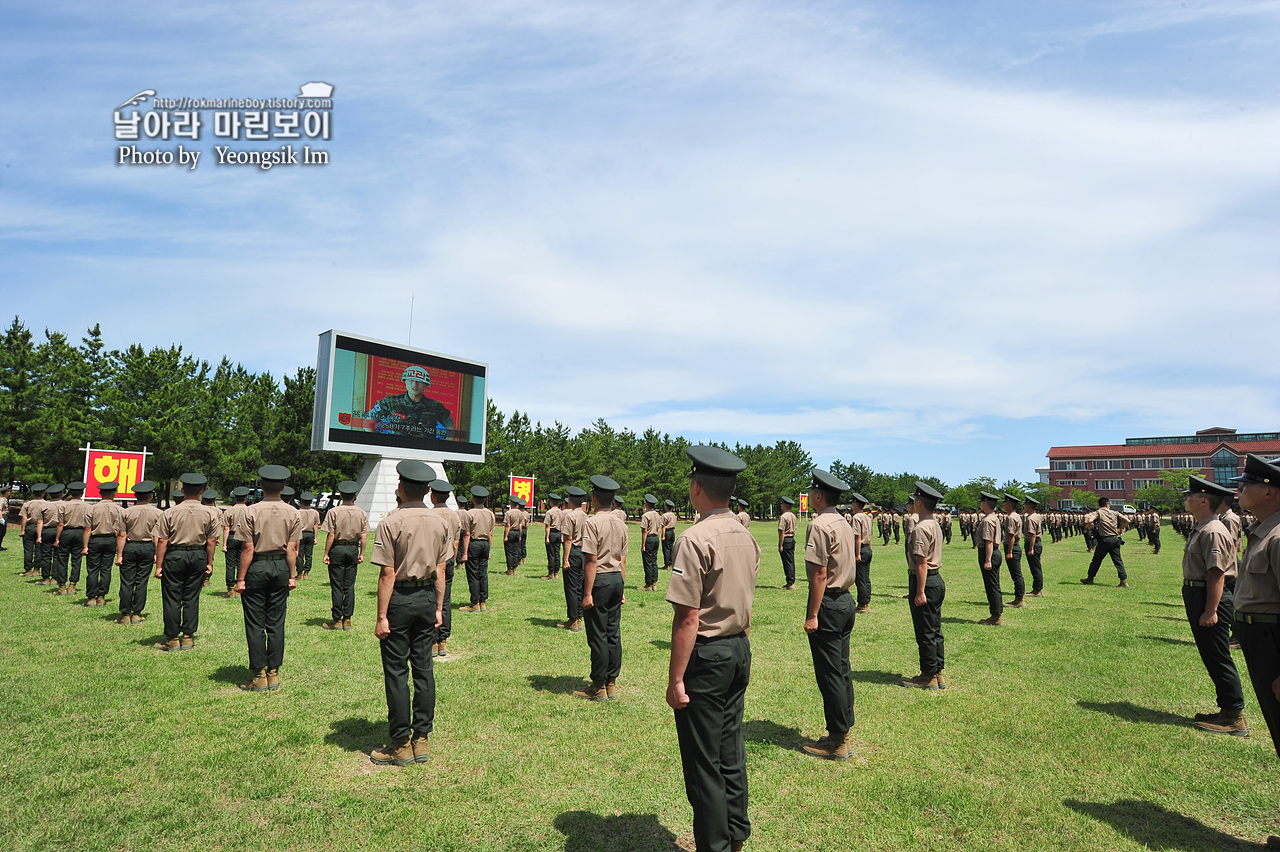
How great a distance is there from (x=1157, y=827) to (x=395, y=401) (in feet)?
116

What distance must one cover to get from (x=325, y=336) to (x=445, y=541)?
30.8m

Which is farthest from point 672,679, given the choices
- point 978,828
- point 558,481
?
point 558,481

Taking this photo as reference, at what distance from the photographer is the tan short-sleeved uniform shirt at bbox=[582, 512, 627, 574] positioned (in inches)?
309

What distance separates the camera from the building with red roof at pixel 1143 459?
369 feet

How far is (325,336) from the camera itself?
32906 millimetres

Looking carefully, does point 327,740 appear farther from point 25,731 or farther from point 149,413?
point 149,413

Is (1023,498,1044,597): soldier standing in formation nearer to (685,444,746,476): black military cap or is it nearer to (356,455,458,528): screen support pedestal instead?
(685,444,746,476): black military cap

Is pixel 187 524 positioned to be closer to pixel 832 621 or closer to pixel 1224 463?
pixel 832 621

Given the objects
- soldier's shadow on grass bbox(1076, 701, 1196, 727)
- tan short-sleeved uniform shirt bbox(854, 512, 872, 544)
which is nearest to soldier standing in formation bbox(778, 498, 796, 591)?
tan short-sleeved uniform shirt bbox(854, 512, 872, 544)

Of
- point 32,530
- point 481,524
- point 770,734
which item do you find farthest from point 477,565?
point 32,530

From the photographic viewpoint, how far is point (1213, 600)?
21.0ft

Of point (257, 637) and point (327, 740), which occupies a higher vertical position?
point (257, 637)

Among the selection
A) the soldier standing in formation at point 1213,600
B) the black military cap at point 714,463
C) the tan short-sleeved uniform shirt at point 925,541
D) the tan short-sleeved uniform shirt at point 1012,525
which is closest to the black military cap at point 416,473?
the black military cap at point 714,463

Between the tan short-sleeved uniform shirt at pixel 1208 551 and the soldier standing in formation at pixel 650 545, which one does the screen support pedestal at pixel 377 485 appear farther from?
the tan short-sleeved uniform shirt at pixel 1208 551
